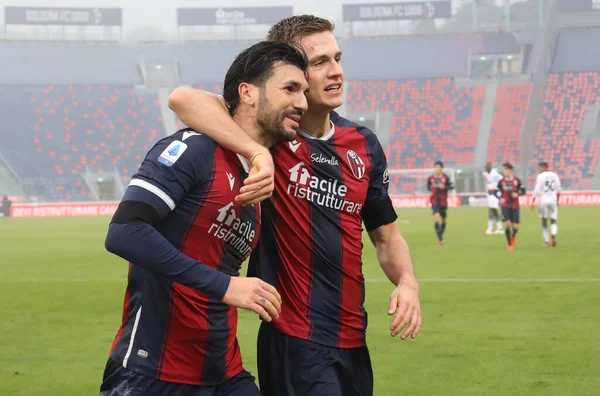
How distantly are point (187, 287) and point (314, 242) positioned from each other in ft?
2.53

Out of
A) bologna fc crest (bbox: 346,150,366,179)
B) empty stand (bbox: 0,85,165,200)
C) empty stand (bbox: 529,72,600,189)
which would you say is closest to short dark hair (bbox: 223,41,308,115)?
bologna fc crest (bbox: 346,150,366,179)

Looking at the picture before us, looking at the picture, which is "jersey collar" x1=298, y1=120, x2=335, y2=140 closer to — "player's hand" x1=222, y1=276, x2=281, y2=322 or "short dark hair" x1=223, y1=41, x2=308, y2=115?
"short dark hair" x1=223, y1=41, x2=308, y2=115

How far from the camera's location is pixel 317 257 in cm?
368

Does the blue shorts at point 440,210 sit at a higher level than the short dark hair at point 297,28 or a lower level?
lower

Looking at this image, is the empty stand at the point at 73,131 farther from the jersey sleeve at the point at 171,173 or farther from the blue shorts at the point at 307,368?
the jersey sleeve at the point at 171,173

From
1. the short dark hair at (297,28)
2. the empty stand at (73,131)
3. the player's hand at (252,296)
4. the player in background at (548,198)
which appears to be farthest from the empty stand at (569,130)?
the player's hand at (252,296)

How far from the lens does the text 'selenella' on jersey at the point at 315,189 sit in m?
3.69

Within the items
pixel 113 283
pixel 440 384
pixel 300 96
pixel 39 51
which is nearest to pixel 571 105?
pixel 39 51

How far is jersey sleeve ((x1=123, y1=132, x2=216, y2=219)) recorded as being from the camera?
2934 millimetres

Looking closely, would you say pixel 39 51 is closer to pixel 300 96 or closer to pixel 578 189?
pixel 578 189

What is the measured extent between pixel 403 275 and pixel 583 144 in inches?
1900

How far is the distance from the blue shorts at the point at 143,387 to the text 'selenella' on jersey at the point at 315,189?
86cm

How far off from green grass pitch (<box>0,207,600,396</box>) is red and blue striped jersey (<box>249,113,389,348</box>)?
3.22 m

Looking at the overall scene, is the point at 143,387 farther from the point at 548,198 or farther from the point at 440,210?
the point at 548,198
